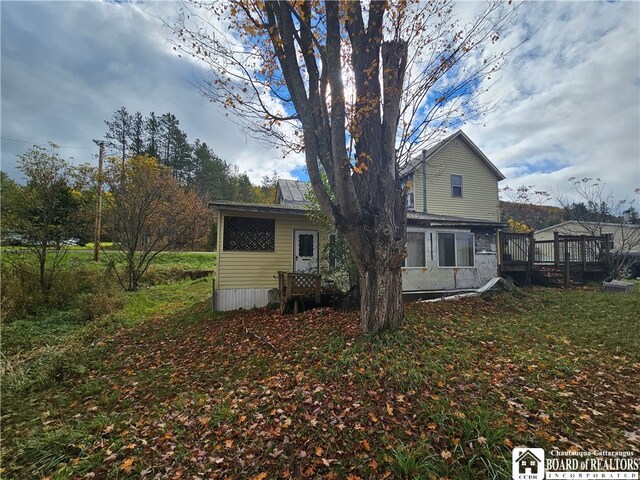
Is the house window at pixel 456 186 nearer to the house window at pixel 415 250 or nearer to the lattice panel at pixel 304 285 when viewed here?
the house window at pixel 415 250

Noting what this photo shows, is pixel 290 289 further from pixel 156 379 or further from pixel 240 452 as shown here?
pixel 240 452

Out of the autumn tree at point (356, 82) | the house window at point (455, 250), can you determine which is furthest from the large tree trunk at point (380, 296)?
the house window at point (455, 250)

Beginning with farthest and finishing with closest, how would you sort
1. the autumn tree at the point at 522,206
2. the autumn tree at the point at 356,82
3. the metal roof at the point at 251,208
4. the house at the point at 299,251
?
the autumn tree at the point at 522,206 → the house at the point at 299,251 → the metal roof at the point at 251,208 → the autumn tree at the point at 356,82

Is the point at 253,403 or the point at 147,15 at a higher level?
the point at 147,15

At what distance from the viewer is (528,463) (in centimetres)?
224

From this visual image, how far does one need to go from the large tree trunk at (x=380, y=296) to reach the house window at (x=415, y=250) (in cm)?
494

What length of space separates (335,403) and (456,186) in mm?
15750

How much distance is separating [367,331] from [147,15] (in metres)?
6.70

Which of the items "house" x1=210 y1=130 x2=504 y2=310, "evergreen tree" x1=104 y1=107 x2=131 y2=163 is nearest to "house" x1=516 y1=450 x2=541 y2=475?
"house" x1=210 y1=130 x2=504 y2=310

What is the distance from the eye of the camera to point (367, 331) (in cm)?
498

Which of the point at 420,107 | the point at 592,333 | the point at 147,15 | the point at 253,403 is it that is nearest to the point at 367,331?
the point at 253,403

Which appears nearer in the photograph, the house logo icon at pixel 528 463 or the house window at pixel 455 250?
the house logo icon at pixel 528 463

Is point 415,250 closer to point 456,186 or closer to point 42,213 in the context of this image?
point 456,186

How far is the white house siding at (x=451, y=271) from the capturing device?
9.63 meters
